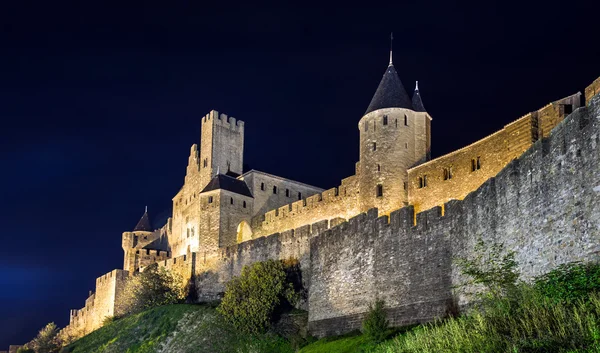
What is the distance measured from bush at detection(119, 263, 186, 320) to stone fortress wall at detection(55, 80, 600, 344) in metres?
0.96

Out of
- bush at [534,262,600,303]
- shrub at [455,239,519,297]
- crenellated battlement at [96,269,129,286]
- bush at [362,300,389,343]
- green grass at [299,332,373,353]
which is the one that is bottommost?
green grass at [299,332,373,353]

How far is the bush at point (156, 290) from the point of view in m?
50.0

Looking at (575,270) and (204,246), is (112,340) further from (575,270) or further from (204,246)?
A: (575,270)

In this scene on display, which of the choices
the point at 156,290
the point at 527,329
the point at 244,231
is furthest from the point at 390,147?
the point at 527,329

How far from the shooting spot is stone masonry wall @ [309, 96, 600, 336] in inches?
695

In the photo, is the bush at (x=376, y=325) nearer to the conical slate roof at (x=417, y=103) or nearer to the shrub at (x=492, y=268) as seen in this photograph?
the shrub at (x=492, y=268)

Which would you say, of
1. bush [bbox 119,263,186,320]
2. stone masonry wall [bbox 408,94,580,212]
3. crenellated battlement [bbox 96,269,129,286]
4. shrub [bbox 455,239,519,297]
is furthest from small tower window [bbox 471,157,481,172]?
crenellated battlement [bbox 96,269,129,286]

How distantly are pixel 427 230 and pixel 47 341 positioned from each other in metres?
52.2

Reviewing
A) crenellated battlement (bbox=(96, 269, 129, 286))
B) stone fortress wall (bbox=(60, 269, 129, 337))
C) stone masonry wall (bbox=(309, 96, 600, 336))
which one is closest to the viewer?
stone masonry wall (bbox=(309, 96, 600, 336))

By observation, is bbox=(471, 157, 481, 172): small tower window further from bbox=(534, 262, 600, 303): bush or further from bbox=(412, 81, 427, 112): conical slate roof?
bbox=(534, 262, 600, 303): bush

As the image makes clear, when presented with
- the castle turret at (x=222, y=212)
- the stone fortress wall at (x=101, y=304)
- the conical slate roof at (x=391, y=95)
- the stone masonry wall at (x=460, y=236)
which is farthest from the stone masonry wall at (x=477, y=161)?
the stone fortress wall at (x=101, y=304)

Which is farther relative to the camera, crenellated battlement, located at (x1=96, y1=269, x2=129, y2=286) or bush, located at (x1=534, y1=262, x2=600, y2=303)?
crenellated battlement, located at (x1=96, y1=269, x2=129, y2=286)

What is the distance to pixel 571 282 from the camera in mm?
16828

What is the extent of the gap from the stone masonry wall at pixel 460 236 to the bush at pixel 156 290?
18007 mm
